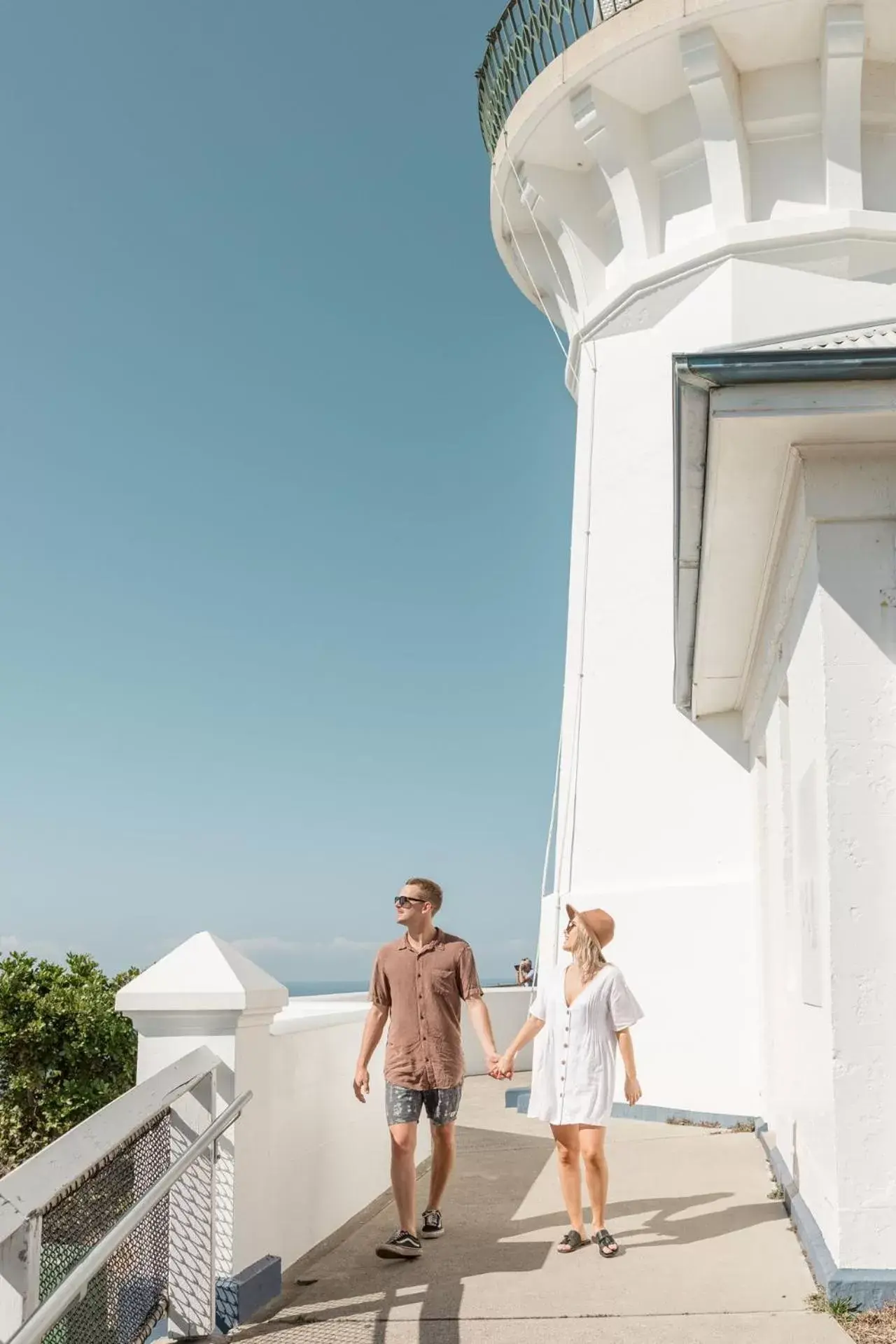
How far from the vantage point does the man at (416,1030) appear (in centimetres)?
618

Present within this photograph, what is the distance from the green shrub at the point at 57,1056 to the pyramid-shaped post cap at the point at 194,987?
399 centimetres

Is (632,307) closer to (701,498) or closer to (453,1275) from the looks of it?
(701,498)

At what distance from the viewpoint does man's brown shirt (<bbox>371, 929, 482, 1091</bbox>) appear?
6285 mm

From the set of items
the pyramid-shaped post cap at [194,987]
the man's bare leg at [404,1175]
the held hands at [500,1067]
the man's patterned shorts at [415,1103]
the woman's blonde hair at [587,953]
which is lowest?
the man's bare leg at [404,1175]

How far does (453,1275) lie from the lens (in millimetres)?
5855

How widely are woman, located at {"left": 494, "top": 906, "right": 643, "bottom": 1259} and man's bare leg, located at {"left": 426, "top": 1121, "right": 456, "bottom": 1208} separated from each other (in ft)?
1.62

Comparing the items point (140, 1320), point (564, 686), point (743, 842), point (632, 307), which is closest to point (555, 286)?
point (632, 307)

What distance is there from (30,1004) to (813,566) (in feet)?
21.5

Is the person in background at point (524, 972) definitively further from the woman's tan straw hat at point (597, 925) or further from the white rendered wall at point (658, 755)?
the woman's tan straw hat at point (597, 925)

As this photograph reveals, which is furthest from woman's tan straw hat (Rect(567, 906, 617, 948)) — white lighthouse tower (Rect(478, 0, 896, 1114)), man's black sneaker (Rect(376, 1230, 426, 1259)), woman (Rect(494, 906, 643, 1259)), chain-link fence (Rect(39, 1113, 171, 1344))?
white lighthouse tower (Rect(478, 0, 896, 1114))

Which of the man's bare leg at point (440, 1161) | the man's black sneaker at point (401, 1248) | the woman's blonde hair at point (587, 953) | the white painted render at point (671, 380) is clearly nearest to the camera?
the man's black sneaker at point (401, 1248)

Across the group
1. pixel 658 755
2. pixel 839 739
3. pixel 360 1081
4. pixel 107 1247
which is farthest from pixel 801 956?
pixel 658 755

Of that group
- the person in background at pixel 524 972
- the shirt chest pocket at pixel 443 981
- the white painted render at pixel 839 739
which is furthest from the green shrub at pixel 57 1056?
the person in background at pixel 524 972

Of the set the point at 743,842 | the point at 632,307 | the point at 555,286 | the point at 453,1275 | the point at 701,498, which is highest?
the point at 555,286
